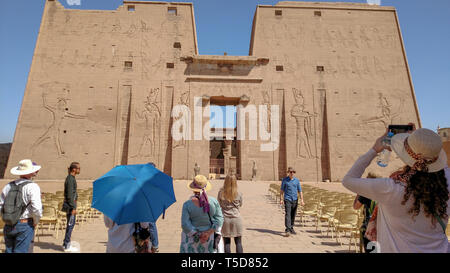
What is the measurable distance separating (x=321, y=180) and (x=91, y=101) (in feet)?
65.9

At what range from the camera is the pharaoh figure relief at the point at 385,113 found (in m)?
23.5

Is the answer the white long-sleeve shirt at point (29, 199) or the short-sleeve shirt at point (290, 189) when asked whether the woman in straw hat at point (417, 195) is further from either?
the short-sleeve shirt at point (290, 189)

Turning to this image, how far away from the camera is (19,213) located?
9.88 feet

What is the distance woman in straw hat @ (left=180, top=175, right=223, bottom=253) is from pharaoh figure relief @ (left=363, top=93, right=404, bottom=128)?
2396cm

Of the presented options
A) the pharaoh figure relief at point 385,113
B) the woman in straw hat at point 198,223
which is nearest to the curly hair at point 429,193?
the woman in straw hat at point 198,223

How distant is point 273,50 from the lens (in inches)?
958

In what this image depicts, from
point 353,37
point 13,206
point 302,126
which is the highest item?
point 353,37

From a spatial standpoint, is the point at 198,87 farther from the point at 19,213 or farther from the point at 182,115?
the point at 19,213

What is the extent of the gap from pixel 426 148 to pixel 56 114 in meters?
25.2

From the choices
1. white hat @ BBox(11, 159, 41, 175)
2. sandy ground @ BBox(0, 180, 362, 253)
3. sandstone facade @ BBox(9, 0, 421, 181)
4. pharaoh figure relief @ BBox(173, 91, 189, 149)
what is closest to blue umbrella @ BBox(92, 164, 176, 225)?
white hat @ BBox(11, 159, 41, 175)

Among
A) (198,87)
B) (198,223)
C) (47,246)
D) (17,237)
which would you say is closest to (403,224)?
(198,223)

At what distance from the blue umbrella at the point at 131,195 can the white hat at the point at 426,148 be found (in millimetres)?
2019

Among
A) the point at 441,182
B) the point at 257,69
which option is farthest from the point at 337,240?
the point at 257,69

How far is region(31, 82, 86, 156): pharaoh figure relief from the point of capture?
70.3ft
